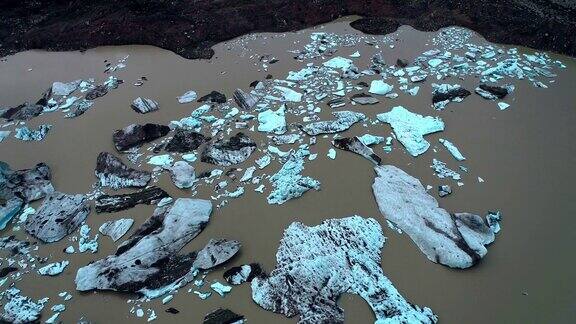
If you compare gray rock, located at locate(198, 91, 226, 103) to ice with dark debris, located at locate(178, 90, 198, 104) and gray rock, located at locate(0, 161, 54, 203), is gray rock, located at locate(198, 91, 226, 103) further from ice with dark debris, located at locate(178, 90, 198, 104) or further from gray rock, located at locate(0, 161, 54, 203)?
gray rock, located at locate(0, 161, 54, 203)

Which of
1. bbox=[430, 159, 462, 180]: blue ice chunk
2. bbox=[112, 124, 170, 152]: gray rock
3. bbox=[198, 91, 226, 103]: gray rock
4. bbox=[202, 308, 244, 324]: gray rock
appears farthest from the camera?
bbox=[198, 91, 226, 103]: gray rock

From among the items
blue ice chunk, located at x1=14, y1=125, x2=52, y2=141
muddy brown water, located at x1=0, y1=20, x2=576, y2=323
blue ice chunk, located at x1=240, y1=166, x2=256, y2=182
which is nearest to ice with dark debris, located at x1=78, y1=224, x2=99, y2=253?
muddy brown water, located at x1=0, y1=20, x2=576, y2=323

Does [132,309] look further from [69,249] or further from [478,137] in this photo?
[478,137]

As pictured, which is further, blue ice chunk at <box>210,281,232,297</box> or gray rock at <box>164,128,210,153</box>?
gray rock at <box>164,128,210,153</box>

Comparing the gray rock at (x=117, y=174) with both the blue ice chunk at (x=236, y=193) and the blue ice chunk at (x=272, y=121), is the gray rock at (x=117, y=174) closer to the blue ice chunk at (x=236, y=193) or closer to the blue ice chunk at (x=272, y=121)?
the blue ice chunk at (x=236, y=193)

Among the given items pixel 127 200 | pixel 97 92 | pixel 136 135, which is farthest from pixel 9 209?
pixel 97 92

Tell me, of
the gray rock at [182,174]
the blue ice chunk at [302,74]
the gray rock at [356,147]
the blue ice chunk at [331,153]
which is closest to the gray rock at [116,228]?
the gray rock at [182,174]

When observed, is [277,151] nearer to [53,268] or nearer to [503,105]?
[53,268]
